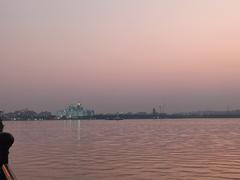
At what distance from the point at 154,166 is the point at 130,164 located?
8.21 ft

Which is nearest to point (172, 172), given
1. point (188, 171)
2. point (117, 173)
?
point (188, 171)

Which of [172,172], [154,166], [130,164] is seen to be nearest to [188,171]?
[172,172]

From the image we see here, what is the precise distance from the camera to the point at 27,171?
35062 mm

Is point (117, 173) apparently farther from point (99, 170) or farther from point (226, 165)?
point (226, 165)

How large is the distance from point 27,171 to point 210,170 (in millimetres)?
13044

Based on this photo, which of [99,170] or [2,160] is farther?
[99,170]

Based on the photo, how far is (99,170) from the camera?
1405 inches

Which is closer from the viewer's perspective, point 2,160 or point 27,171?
point 2,160

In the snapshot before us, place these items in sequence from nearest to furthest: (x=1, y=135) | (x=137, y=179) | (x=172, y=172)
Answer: (x=1, y=135) < (x=137, y=179) < (x=172, y=172)

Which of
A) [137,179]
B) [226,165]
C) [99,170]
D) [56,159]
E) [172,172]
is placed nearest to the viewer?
[137,179]

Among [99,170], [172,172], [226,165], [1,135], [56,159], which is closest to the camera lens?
[1,135]

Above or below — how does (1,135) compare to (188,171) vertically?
above

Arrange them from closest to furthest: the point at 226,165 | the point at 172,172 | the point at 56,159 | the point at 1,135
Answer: the point at 1,135 → the point at 172,172 → the point at 226,165 → the point at 56,159

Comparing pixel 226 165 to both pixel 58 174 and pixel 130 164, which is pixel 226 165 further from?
pixel 58 174
